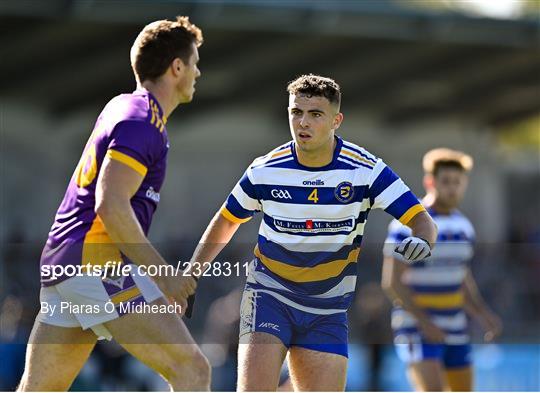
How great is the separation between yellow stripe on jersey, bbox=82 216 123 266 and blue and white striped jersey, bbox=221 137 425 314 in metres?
1.16

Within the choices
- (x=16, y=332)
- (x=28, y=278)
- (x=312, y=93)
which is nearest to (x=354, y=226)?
(x=312, y=93)

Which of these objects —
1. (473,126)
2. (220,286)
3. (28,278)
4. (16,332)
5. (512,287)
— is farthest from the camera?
(473,126)

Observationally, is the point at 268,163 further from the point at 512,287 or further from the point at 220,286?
the point at 512,287

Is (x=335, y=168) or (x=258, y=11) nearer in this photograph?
(x=335, y=168)

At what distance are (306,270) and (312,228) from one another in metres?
0.25

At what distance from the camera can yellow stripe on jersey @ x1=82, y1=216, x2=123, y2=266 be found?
5773 millimetres

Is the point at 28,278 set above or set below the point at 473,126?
below

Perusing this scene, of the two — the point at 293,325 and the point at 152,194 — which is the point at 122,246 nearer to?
the point at 152,194

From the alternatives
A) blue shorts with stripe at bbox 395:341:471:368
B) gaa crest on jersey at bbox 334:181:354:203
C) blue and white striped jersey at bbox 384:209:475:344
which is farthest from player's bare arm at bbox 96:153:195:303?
blue and white striped jersey at bbox 384:209:475:344

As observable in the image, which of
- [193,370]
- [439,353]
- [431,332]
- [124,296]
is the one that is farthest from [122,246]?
[439,353]

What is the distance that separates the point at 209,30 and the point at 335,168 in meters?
13.9

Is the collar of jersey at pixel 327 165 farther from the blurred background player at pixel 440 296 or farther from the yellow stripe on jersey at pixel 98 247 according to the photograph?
the blurred background player at pixel 440 296

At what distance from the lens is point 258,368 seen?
6.32 m

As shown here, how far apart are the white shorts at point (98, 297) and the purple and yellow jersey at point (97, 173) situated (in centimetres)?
10
